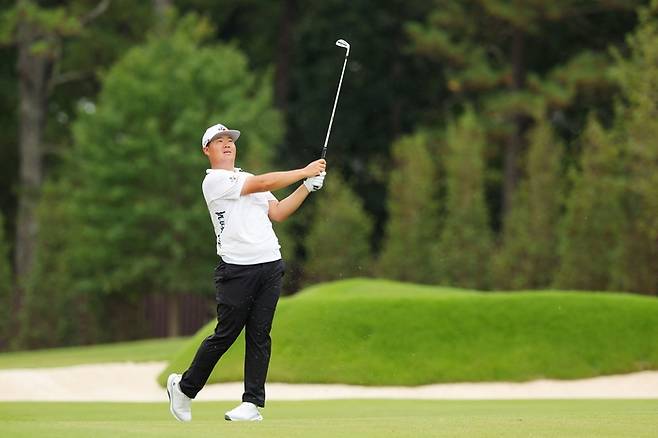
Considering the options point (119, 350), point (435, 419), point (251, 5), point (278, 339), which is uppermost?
point (251, 5)

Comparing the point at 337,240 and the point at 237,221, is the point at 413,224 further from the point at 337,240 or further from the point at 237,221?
the point at 237,221

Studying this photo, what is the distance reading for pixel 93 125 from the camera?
112 feet

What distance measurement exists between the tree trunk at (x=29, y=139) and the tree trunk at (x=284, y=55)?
7409mm

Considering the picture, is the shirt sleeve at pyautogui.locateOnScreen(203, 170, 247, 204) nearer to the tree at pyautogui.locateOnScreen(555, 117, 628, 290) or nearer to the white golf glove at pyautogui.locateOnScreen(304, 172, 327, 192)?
Answer: the white golf glove at pyautogui.locateOnScreen(304, 172, 327, 192)

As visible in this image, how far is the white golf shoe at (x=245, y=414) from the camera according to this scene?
9859 millimetres

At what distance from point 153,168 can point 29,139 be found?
907cm

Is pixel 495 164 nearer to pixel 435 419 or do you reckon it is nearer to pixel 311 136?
pixel 311 136

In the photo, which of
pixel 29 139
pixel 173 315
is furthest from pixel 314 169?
pixel 29 139

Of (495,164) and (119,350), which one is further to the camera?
(495,164)

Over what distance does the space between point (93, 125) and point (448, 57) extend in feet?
34.9

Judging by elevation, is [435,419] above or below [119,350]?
above

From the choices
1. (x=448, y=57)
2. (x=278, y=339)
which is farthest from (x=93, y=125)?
(x=278, y=339)

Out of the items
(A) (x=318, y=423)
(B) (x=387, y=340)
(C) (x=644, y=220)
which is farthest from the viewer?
(C) (x=644, y=220)

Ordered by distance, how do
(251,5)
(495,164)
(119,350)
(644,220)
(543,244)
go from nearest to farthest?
(119,350) < (644,220) < (543,244) < (495,164) < (251,5)
